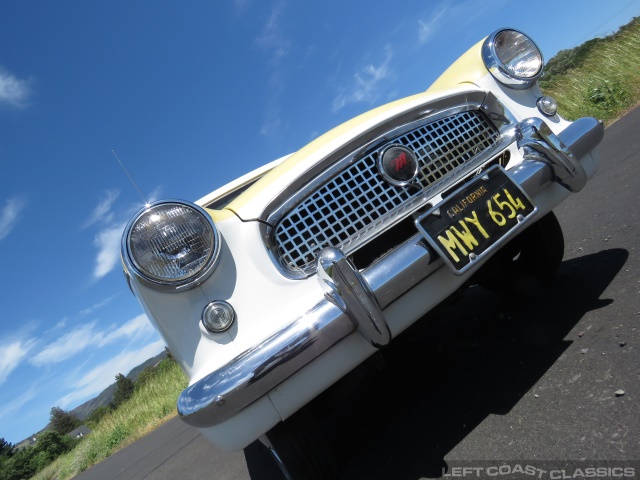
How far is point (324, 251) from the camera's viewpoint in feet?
5.01

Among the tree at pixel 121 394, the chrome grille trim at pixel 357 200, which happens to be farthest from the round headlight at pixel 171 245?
the tree at pixel 121 394

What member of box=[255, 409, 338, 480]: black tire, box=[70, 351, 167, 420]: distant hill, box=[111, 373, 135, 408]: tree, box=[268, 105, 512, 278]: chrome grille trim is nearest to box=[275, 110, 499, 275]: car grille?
box=[268, 105, 512, 278]: chrome grille trim

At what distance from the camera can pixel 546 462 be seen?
1351 millimetres

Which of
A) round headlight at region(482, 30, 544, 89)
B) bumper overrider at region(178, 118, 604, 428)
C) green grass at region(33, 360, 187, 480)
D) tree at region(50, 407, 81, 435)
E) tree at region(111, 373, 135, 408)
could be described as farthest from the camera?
tree at region(50, 407, 81, 435)

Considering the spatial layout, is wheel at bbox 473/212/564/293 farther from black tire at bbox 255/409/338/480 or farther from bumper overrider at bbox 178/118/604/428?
black tire at bbox 255/409/338/480

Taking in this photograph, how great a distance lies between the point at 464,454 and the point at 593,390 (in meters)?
0.50

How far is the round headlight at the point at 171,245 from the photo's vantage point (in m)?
1.56

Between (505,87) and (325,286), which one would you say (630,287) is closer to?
(505,87)

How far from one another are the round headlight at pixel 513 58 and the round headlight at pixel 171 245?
5.78ft

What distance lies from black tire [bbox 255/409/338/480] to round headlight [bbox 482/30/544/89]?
6.45ft

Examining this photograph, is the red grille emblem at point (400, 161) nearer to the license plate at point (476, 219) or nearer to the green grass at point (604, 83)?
the license plate at point (476, 219)

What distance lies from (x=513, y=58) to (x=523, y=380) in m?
1.71

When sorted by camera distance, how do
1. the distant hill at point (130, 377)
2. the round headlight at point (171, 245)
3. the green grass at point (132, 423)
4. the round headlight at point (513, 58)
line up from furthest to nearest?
the distant hill at point (130, 377) → the green grass at point (132, 423) → the round headlight at point (513, 58) → the round headlight at point (171, 245)

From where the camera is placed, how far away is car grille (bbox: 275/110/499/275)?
1.77 m
